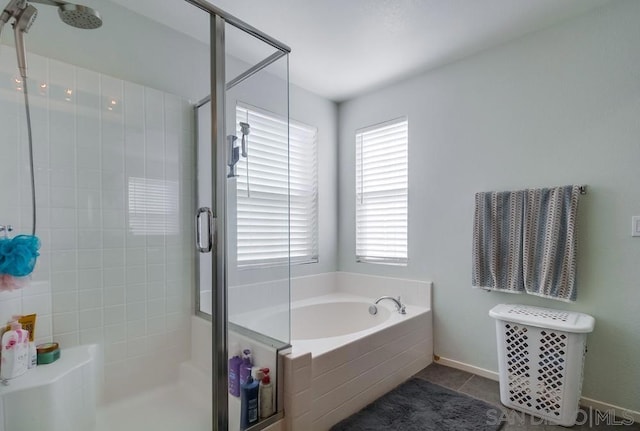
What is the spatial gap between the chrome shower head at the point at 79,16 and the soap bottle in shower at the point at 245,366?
76.7 inches

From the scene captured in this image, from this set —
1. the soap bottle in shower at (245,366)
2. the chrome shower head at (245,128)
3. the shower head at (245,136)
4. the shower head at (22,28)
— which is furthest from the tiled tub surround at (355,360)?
the shower head at (22,28)

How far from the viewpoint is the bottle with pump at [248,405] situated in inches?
59.9

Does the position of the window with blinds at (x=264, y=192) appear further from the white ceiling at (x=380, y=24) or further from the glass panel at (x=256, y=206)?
the white ceiling at (x=380, y=24)

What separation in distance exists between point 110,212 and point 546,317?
8.56ft

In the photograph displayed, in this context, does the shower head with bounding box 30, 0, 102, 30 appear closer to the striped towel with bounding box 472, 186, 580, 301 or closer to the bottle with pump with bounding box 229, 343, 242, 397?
the bottle with pump with bounding box 229, 343, 242, 397

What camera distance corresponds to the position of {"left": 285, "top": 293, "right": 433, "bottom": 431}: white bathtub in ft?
5.36

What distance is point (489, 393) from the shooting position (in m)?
2.11

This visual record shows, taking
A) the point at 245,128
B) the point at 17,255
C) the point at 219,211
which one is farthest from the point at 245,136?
A: the point at 17,255

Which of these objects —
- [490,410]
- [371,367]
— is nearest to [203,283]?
[371,367]

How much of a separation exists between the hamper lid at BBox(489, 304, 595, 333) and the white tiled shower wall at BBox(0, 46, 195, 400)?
6.64 ft

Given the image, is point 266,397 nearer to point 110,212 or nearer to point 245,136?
point 110,212

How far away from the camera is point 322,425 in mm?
1710

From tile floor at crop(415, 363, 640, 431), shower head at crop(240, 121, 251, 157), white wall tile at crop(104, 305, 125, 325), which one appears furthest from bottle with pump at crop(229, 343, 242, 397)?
tile floor at crop(415, 363, 640, 431)

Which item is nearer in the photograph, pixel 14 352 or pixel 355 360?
pixel 14 352
